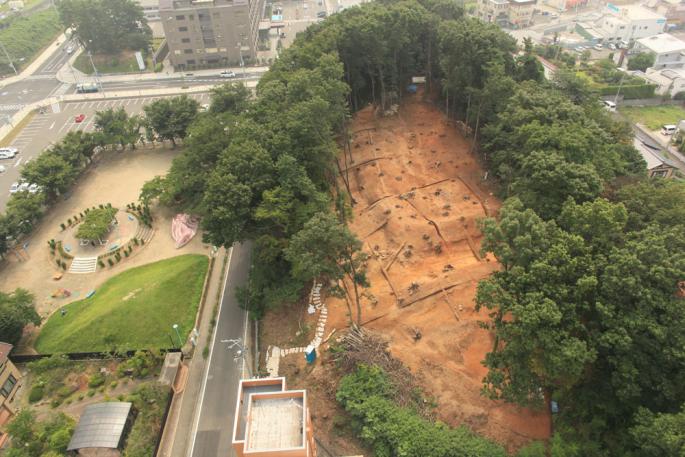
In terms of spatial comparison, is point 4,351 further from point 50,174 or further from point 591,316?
point 591,316

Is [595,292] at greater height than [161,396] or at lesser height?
greater

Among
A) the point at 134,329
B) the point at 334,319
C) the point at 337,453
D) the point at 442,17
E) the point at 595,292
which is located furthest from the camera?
the point at 442,17

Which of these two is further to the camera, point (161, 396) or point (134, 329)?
point (134, 329)

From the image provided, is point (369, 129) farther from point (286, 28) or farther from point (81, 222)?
point (286, 28)

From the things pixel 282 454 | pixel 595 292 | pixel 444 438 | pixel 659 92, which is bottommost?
pixel 659 92

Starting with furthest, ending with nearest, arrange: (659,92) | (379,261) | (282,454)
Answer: (659,92) → (379,261) → (282,454)

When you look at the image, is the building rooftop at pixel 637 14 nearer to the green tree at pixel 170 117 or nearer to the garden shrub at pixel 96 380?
the green tree at pixel 170 117


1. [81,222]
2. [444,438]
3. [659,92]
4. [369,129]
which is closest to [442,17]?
[369,129]

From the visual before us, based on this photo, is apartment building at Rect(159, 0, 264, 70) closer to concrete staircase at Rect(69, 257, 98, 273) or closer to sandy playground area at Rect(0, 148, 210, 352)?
sandy playground area at Rect(0, 148, 210, 352)
